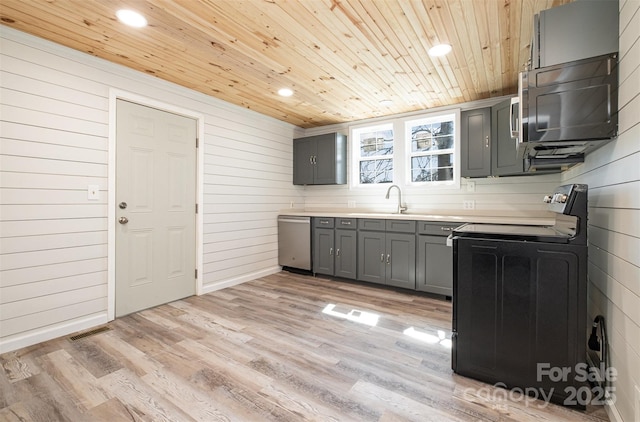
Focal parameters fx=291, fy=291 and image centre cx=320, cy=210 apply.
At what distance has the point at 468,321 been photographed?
1.81 m

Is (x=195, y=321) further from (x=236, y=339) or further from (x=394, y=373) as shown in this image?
(x=394, y=373)

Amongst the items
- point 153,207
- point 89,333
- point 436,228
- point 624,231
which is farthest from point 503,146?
point 89,333

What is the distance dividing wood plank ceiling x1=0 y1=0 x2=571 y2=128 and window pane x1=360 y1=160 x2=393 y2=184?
1180mm

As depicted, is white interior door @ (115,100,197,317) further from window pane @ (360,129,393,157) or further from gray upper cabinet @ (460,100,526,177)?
gray upper cabinet @ (460,100,526,177)

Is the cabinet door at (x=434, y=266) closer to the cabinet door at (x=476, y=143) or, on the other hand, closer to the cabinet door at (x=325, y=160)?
the cabinet door at (x=476, y=143)

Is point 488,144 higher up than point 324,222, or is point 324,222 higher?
point 488,144

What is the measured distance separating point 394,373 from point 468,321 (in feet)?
1.92

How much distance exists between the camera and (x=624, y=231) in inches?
53.8

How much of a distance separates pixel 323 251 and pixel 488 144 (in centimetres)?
250

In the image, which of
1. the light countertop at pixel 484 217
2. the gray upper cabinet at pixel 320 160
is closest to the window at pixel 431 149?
the light countertop at pixel 484 217

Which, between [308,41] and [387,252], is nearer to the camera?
[308,41]

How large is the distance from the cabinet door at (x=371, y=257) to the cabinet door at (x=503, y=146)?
1.54 metres

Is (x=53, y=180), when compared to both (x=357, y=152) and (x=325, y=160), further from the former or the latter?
(x=357, y=152)

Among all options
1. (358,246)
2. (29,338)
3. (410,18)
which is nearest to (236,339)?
(29,338)
